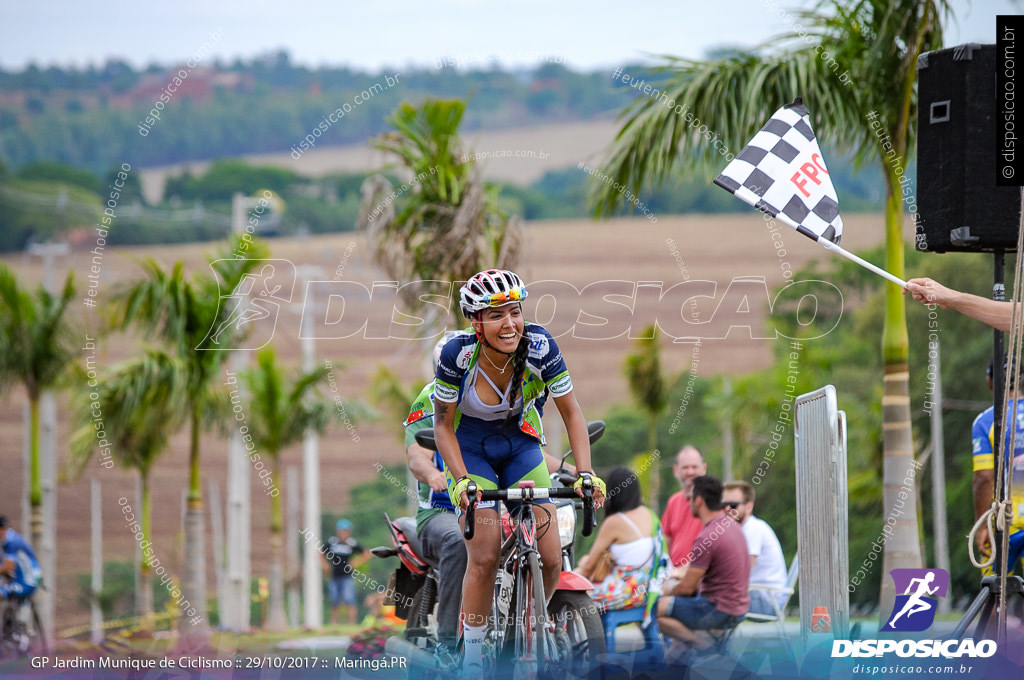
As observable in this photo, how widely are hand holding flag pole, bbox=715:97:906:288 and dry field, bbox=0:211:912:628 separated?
62.5m

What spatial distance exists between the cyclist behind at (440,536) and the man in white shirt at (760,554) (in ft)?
9.46

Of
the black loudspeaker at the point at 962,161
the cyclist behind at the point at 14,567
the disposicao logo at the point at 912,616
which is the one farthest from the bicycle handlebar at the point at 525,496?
the cyclist behind at the point at 14,567

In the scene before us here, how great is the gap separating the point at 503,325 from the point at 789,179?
1.90 m

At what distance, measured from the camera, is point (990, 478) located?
6.25m

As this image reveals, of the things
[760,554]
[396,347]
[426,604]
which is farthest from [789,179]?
[396,347]

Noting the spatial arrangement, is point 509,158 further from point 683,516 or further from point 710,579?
point 710,579

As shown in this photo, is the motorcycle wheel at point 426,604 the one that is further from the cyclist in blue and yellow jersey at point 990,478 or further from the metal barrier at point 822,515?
the cyclist in blue and yellow jersey at point 990,478

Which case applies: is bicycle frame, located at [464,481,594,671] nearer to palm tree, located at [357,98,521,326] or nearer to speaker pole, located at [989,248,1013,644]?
speaker pole, located at [989,248,1013,644]

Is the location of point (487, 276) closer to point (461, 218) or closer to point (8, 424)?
point (461, 218)

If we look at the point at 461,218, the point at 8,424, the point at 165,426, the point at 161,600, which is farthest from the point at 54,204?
the point at 461,218

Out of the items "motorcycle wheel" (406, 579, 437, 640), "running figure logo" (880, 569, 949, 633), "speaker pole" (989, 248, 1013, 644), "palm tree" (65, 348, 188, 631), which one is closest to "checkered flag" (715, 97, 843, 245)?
"speaker pole" (989, 248, 1013, 644)

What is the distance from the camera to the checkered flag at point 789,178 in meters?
6.06

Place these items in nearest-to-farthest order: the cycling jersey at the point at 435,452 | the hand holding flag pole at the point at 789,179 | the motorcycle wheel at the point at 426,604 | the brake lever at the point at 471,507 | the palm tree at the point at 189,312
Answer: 1. the brake lever at the point at 471,507
2. the hand holding flag pole at the point at 789,179
3. the cycling jersey at the point at 435,452
4. the motorcycle wheel at the point at 426,604
5. the palm tree at the point at 189,312

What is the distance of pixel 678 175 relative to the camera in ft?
35.6
